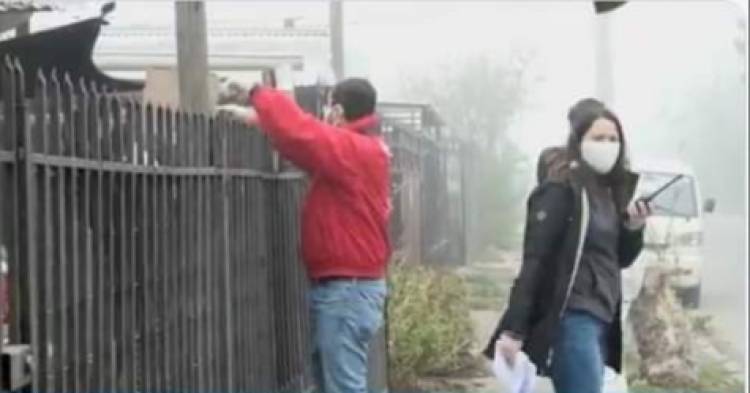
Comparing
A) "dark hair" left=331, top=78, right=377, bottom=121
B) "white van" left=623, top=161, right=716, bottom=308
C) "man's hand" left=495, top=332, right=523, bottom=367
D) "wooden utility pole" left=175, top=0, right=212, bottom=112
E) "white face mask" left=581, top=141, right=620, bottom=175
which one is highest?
"wooden utility pole" left=175, top=0, right=212, bottom=112

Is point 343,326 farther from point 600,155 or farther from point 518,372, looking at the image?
point 600,155

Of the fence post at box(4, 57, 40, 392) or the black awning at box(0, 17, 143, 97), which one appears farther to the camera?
the black awning at box(0, 17, 143, 97)

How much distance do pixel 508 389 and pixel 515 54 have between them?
1.91 meters

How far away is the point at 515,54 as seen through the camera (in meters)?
6.08

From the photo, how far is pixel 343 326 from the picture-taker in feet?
15.2

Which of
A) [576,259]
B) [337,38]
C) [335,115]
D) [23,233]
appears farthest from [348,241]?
[337,38]

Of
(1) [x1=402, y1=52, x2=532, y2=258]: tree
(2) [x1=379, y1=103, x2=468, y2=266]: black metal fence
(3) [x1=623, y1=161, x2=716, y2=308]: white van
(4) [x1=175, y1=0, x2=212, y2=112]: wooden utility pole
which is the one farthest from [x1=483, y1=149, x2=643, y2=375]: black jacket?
(2) [x1=379, y1=103, x2=468, y2=266]: black metal fence

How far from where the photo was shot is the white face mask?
456 centimetres

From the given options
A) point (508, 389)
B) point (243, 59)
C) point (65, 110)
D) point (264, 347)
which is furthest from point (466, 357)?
point (65, 110)

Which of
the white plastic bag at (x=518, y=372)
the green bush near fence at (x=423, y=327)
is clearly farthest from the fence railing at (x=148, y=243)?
the white plastic bag at (x=518, y=372)

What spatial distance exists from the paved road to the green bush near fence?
1.16m

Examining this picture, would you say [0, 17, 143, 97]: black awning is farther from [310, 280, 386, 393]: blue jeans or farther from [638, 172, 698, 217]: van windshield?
[638, 172, 698, 217]: van windshield

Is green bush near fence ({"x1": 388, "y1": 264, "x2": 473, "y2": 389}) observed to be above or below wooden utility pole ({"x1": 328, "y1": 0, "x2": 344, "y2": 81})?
below

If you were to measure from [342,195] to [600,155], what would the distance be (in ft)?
2.90
